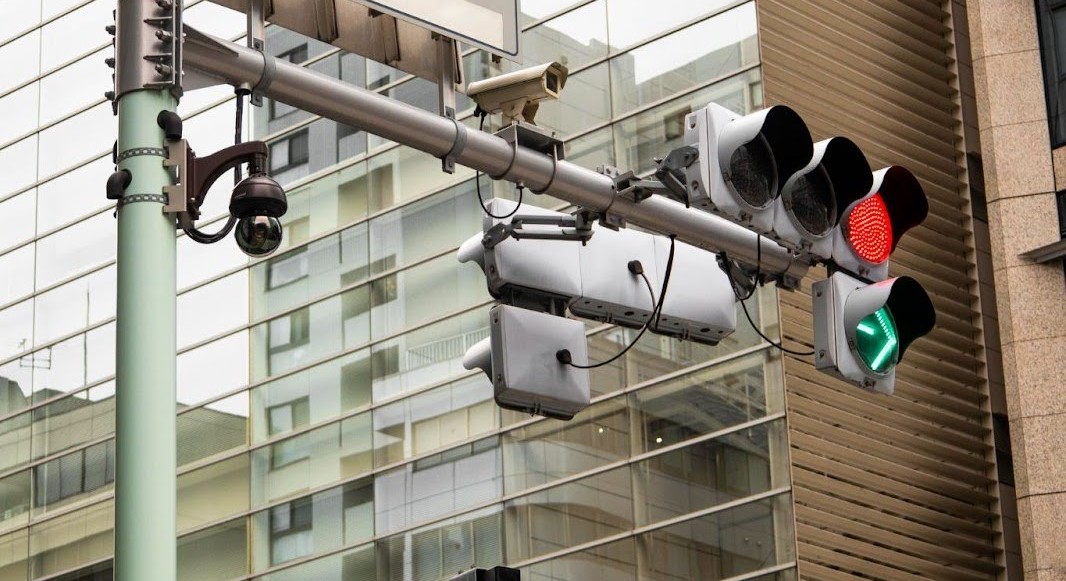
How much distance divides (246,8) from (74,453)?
74.1 ft

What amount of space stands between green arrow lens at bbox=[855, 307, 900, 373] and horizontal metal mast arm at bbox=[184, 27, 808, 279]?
48 cm

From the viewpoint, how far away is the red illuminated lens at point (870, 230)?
956 centimetres

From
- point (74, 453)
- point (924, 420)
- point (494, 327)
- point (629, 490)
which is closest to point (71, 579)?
point (74, 453)

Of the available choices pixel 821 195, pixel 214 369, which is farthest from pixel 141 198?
pixel 214 369

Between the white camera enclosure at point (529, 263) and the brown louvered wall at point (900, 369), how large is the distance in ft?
36.6

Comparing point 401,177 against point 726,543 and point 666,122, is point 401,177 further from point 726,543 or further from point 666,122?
point 726,543

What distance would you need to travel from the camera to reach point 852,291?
31.0 ft

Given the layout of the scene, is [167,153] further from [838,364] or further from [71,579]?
[71,579]

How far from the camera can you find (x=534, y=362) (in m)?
9.17

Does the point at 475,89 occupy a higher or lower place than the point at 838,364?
higher

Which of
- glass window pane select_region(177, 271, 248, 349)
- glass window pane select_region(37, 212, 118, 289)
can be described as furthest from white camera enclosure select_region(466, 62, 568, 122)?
glass window pane select_region(37, 212, 118, 289)

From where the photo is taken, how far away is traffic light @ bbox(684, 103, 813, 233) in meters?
8.41

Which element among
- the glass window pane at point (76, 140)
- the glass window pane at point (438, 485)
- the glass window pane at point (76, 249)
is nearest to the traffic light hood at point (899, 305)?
the glass window pane at point (438, 485)

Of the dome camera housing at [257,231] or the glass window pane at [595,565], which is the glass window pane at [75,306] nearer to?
the glass window pane at [595,565]
